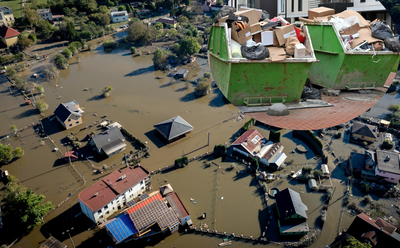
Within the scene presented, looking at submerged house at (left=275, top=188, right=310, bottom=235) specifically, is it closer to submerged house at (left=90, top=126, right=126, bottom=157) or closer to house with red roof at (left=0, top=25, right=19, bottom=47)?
submerged house at (left=90, top=126, right=126, bottom=157)

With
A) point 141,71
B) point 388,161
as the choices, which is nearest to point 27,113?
point 141,71

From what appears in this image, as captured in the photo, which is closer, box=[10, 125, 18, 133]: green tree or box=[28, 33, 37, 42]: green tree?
box=[10, 125, 18, 133]: green tree

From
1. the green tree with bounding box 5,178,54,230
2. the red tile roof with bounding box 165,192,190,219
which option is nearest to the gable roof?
the red tile roof with bounding box 165,192,190,219

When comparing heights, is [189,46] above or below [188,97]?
above

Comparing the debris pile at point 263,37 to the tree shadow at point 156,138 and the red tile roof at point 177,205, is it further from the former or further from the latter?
the tree shadow at point 156,138

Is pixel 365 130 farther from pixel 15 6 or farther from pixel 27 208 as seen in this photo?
pixel 15 6

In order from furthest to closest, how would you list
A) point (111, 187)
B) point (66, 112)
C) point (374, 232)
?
point (66, 112), point (111, 187), point (374, 232)

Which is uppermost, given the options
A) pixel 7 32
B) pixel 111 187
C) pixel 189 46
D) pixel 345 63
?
pixel 7 32
